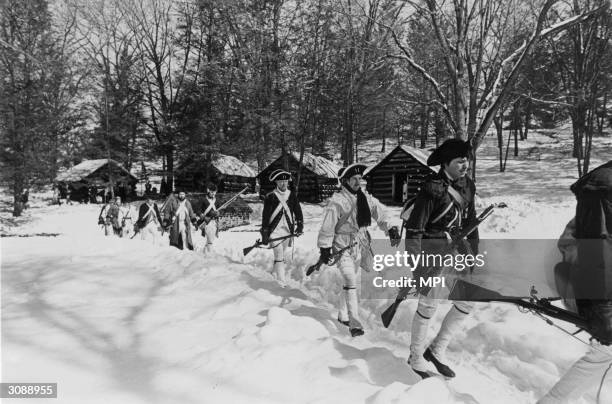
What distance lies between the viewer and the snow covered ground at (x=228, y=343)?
3055 millimetres

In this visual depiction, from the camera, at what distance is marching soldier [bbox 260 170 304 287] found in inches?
279

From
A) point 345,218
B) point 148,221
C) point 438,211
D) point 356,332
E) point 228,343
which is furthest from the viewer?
point 148,221

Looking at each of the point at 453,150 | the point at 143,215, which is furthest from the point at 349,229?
the point at 143,215

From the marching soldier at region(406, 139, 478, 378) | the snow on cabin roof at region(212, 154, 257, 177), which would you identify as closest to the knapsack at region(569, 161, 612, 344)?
the marching soldier at region(406, 139, 478, 378)

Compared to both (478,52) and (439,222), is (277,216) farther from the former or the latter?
(478,52)

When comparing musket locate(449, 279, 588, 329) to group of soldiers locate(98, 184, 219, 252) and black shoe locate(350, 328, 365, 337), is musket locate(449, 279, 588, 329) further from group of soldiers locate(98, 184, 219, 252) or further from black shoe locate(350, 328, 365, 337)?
group of soldiers locate(98, 184, 219, 252)

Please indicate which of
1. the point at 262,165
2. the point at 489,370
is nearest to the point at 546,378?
the point at 489,370

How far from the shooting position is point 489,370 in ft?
12.7

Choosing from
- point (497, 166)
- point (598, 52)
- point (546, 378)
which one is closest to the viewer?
point (546, 378)

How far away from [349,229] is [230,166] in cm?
2750

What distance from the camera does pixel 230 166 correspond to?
103 feet

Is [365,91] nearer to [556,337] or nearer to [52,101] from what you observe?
[52,101]

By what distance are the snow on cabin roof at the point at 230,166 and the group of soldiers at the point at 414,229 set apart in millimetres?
23921

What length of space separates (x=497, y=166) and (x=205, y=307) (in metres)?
35.9
